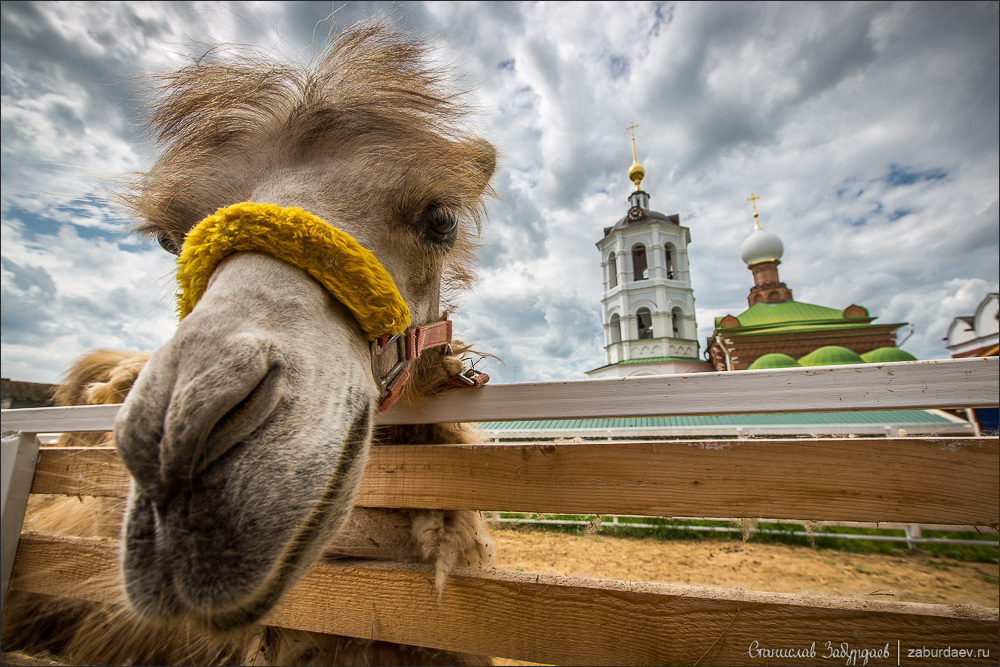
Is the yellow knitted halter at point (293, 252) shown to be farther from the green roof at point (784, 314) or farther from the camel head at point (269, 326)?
the green roof at point (784, 314)

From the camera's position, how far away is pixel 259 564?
0.91 meters

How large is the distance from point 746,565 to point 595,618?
345 inches

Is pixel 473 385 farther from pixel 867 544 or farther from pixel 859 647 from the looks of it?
pixel 867 544

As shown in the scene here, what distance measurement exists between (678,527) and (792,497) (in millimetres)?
9817

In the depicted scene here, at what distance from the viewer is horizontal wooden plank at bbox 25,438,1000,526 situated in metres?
1.24

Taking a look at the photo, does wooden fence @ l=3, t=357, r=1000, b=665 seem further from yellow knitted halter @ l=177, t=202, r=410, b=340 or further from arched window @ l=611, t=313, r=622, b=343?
arched window @ l=611, t=313, r=622, b=343

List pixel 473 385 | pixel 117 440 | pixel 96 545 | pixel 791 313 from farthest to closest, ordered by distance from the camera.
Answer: pixel 791 313
pixel 96 545
pixel 473 385
pixel 117 440

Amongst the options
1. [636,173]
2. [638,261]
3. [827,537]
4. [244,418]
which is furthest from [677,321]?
[244,418]

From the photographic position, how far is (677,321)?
41062 millimetres

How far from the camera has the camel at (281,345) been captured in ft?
2.91

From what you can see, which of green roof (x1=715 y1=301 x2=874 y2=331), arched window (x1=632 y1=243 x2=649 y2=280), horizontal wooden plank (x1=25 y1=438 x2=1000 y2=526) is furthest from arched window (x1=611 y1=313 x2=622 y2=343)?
horizontal wooden plank (x1=25 y1=438 x2=1000 y2=526)

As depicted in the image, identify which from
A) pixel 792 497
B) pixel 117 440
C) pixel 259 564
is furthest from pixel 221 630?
pixel 792 497

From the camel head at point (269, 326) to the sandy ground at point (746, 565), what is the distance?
621 centimetres

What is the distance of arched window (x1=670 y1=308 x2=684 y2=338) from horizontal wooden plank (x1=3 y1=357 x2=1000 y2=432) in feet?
138
